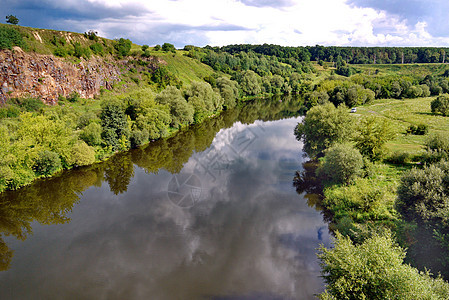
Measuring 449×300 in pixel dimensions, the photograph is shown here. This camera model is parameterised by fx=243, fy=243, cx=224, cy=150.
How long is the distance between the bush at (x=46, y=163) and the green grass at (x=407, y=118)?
153 ft

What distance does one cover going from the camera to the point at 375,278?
11.5 m

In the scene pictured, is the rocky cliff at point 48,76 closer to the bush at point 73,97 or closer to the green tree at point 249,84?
the bush at point 73,97

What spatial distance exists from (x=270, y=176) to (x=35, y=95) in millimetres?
52137

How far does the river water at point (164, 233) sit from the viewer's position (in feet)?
56.5

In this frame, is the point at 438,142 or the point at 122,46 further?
the point at 122,46

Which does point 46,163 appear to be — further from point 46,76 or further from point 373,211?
point 373,211

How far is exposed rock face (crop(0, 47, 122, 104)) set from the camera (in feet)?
160

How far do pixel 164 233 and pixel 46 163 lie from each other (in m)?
19.8

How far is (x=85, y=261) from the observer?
19.2 metres

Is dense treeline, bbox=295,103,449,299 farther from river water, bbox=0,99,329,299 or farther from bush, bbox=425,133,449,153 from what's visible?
river water, bbox=0,99,329,299

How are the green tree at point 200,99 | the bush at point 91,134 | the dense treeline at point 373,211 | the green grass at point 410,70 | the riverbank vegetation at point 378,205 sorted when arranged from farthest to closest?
the green grass at point 410,70
the green tree at point 200,99
the bush at point 91,134
the riverbank vegetation at point 378,205
the dense treeline at point 373,211

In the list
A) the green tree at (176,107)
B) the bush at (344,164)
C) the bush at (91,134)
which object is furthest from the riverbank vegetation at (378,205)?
the bush at (91,134)

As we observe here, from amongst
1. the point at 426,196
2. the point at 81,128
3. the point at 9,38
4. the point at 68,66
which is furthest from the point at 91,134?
the point at 426,196

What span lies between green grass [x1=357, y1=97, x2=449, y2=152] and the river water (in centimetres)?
1723
